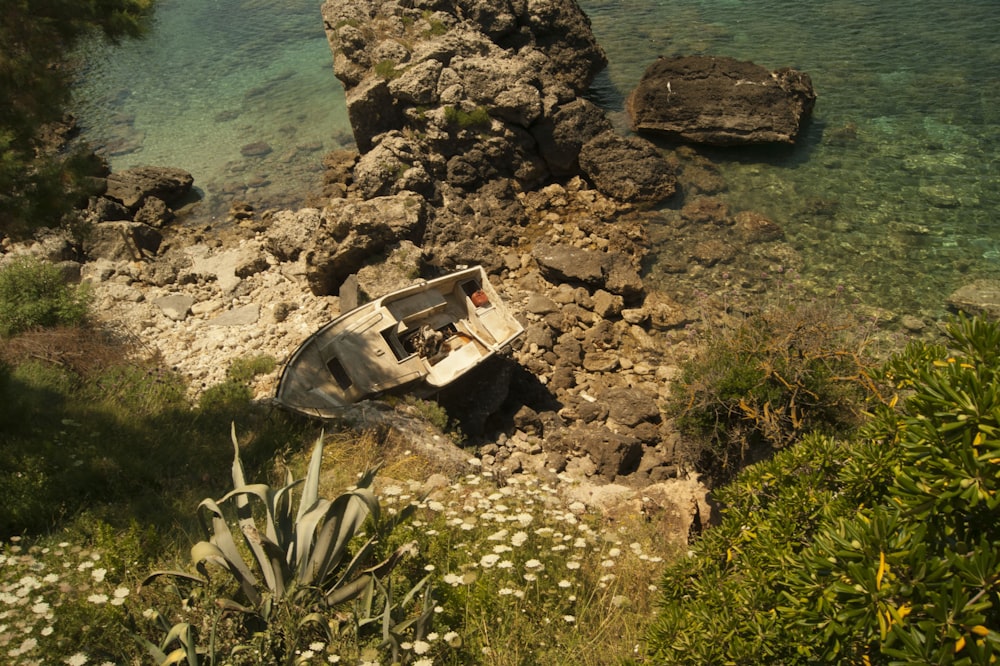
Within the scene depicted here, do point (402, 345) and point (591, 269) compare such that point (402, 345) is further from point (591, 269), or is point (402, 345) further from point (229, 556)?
point (229, 556)

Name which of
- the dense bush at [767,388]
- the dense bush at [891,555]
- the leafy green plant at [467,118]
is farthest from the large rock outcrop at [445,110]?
the dense bush at [891,555]

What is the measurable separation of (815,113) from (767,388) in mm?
16269

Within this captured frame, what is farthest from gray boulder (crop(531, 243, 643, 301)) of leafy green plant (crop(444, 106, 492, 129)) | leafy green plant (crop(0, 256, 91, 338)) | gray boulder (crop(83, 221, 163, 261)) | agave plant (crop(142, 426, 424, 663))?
agave plant (crop(142, 426, 424, 663))

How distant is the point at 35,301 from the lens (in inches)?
523

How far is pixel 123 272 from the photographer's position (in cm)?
1727

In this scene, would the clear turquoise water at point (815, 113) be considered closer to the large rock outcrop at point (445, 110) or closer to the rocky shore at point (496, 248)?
the rocky shore at point (496, 248)

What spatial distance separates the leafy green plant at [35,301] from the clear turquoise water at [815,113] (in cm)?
811

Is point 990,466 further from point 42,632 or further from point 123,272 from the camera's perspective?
point 123,272

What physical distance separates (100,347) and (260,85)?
1977 cm

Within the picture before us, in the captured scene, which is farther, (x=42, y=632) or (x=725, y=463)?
(x=725, y=463)

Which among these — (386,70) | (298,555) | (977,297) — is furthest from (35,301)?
(977,297)

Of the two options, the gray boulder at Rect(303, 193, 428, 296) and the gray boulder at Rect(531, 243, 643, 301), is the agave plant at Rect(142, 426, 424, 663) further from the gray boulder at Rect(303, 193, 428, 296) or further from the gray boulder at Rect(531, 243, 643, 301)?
the gray boulder at Rect(531, 243, 643, 301)

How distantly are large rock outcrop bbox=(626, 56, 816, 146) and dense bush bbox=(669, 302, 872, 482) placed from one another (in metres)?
12.2

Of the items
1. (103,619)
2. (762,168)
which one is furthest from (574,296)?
(103,619)
